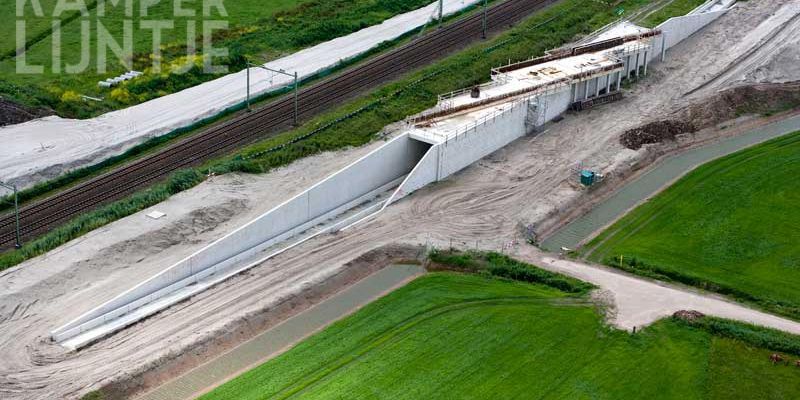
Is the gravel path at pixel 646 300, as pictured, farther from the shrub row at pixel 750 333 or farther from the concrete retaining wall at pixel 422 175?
the concrete retaining wall at pixel 422 175

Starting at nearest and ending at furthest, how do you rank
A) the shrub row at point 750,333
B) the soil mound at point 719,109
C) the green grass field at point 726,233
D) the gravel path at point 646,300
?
the shrub row at point 750,333, the gravel path at point 646,300, the green grass field at point 726,233, the soil mound at point 719,109

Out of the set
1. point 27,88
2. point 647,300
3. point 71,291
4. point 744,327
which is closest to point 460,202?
point 647,300

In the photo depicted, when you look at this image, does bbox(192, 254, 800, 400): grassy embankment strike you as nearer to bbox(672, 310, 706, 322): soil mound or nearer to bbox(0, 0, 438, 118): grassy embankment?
bbox(672, 310, 706, 322): soil mound

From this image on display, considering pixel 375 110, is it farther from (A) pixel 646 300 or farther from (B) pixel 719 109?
(A) pixel 646 300

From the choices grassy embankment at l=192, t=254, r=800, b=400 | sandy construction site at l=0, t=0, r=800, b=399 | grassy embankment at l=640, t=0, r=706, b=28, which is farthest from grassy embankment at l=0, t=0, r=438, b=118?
grassy embankment at l=192, t=254, r=800, b=400

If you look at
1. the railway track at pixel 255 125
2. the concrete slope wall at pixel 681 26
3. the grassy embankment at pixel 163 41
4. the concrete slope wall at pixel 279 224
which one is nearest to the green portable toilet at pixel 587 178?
the concrete slope wall at pixel 279 224
